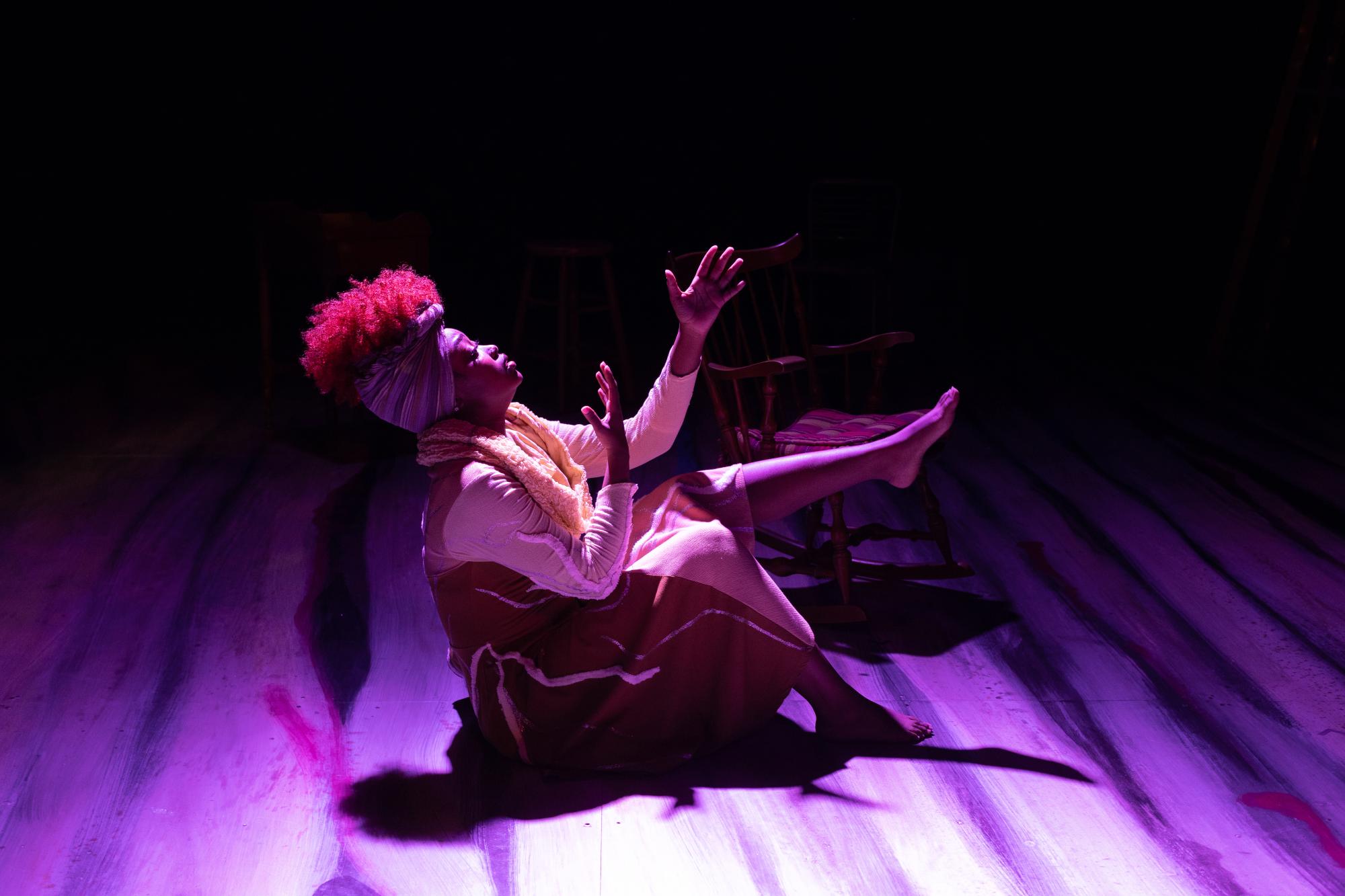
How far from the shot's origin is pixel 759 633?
223 centimetres

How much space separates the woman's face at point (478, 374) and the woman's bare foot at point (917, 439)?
0.82m

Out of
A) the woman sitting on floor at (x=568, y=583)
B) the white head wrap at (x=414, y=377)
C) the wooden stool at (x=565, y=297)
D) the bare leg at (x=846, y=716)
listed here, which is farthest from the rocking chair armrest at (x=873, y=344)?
the wooden stool at (x=565, y=297)

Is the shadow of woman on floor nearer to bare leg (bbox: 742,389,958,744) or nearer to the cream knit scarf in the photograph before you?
bare leg (bbox: 742,389,958,744)

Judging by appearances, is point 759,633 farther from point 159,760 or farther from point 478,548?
point 159,760

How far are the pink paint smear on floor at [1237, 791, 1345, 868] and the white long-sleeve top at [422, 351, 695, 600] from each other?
4.21ft

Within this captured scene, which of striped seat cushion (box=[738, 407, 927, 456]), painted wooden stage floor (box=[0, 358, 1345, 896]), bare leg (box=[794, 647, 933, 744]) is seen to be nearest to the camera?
painted wooden stage floor (box=[0, 358, 1345, 896])

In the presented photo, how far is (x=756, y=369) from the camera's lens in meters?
3.03

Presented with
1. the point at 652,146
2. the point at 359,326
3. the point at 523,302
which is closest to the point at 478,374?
the point at 359,326

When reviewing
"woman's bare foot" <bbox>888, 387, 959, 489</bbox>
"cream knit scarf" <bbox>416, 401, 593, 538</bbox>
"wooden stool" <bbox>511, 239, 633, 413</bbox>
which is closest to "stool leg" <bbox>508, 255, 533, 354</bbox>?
"wooden stool" <bbox>511, 239, 633, 413</bbox>

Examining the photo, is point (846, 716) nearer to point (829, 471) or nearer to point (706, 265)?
point (829, 471)

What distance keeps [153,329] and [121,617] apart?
3988 millimetres

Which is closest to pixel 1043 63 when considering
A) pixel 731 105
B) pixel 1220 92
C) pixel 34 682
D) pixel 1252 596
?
pixel 1220 92

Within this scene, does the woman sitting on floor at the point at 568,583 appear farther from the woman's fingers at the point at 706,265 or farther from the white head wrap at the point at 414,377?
the woman's fingers at the point at 706,265

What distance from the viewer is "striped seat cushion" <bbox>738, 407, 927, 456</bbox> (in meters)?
2.98
